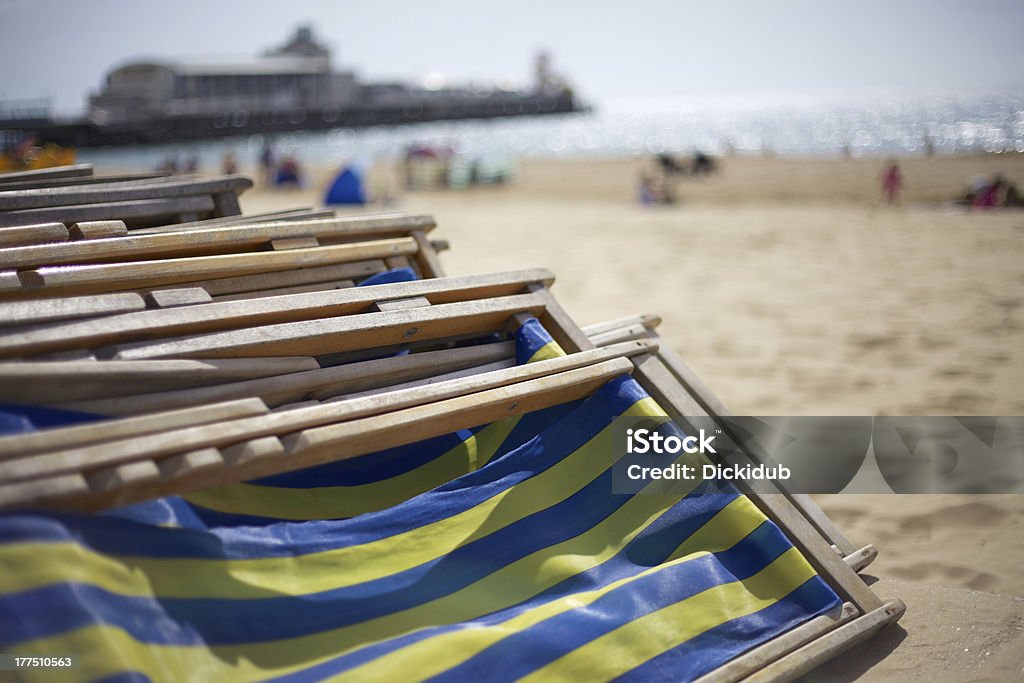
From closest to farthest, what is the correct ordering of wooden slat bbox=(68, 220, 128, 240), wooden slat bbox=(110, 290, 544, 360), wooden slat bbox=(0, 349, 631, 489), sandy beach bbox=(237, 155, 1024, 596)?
1. wooden slat bbox=(0, 349, 631, 489)
2. wooden slat bbox=(110, 290, 544, 360)
3. wooden slat bbox=(68, 220, 128, 240)
4. sandy beach bbox=(237, 155, 1024, 596)

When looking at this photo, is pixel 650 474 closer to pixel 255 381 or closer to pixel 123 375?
pixel 255 381

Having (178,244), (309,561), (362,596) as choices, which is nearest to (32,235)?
(178,244)

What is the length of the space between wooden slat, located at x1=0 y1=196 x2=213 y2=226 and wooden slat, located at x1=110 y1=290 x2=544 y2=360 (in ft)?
3.80

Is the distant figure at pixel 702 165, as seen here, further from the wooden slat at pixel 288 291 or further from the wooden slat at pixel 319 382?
the wooden slat at pixel 319 382

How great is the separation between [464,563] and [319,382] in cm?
66

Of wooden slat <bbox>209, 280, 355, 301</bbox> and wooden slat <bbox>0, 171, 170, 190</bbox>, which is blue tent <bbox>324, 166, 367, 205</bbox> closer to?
wooden slat <bbox>0, 171, 170, 190</bbox>

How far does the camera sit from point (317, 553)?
1.80 m

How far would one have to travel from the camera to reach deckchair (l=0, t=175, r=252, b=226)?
2.81m

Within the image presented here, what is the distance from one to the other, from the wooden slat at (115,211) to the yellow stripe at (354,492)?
60.8 inches

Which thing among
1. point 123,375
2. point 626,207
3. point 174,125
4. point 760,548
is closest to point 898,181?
point 626,207

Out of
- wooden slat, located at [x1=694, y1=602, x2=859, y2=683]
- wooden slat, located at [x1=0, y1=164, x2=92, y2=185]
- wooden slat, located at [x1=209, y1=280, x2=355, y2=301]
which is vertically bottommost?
wooden slat, located at [x1=694, y1=602, x2=859, y2=683]

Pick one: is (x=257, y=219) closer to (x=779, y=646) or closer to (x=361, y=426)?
(x=361, y=426)

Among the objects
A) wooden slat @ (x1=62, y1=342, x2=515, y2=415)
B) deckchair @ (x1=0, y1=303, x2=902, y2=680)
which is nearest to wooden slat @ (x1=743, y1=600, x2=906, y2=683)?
deckchair @ (x1=0, y1=303, x2=902, y2=680)

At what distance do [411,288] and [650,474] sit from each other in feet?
3.06
